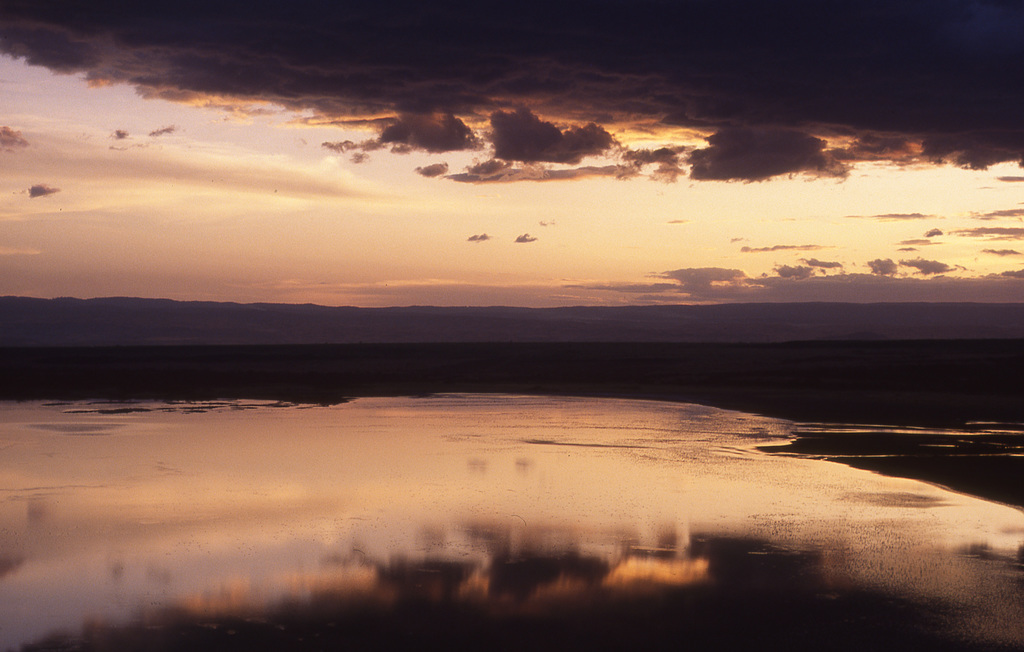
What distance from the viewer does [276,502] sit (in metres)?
15.9

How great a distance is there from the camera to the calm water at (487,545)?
9.53 metres

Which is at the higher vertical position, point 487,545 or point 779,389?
point 779,389

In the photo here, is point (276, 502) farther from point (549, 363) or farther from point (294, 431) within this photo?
point (549, 363)

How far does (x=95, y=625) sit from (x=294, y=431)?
17847 mm

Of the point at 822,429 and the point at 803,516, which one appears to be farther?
the point at 822,429

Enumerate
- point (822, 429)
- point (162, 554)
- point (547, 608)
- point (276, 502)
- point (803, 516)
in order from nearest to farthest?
point (547, 608) < point (162, 554) < point (803, 516) < point (276, 502) < point (822, 429)

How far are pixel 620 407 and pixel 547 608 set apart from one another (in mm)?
26216

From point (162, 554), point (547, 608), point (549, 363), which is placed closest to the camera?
point (547, 608)

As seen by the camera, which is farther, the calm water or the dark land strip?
the dark land strip

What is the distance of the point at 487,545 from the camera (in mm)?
12688

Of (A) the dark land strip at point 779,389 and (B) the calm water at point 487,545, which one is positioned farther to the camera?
(A) the dark land strip at point 779,389

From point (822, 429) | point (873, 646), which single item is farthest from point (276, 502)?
point (822, 429)

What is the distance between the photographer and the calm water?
9531 mm

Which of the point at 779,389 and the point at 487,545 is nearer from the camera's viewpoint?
the point at 487,545
